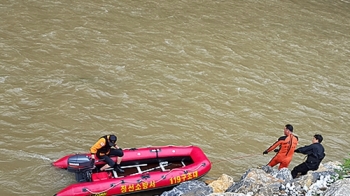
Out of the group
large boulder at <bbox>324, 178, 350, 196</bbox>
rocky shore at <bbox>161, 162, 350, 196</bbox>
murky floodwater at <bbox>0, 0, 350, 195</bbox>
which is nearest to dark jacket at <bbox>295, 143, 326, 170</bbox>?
rocky shore at <bbox>161, 162, 350, 196</bbox>

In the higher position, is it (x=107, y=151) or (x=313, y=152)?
(x=313, y=152)

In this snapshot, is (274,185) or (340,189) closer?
(340,189)

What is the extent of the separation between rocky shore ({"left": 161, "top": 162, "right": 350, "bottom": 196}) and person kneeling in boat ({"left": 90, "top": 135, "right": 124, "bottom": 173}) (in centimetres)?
148

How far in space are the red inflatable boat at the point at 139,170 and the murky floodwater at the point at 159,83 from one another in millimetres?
640

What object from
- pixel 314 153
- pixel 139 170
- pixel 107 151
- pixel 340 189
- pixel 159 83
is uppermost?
pixel 340 189

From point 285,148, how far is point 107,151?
3769mm

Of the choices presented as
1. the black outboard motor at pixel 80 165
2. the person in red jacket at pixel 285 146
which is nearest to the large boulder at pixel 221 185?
the person in red jacket at pixel 285 146

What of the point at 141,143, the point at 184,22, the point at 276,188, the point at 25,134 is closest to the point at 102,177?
the point at 141,143

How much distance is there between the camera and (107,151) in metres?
8.91

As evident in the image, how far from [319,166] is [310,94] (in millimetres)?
5055

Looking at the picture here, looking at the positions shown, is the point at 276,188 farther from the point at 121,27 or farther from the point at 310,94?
the point at 121,27

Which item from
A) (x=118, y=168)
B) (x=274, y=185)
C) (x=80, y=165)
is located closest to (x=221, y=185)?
(x=274, y=185)

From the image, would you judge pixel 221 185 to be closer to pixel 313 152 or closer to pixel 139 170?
pixel 139 170

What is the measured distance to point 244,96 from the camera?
43.2 feet
